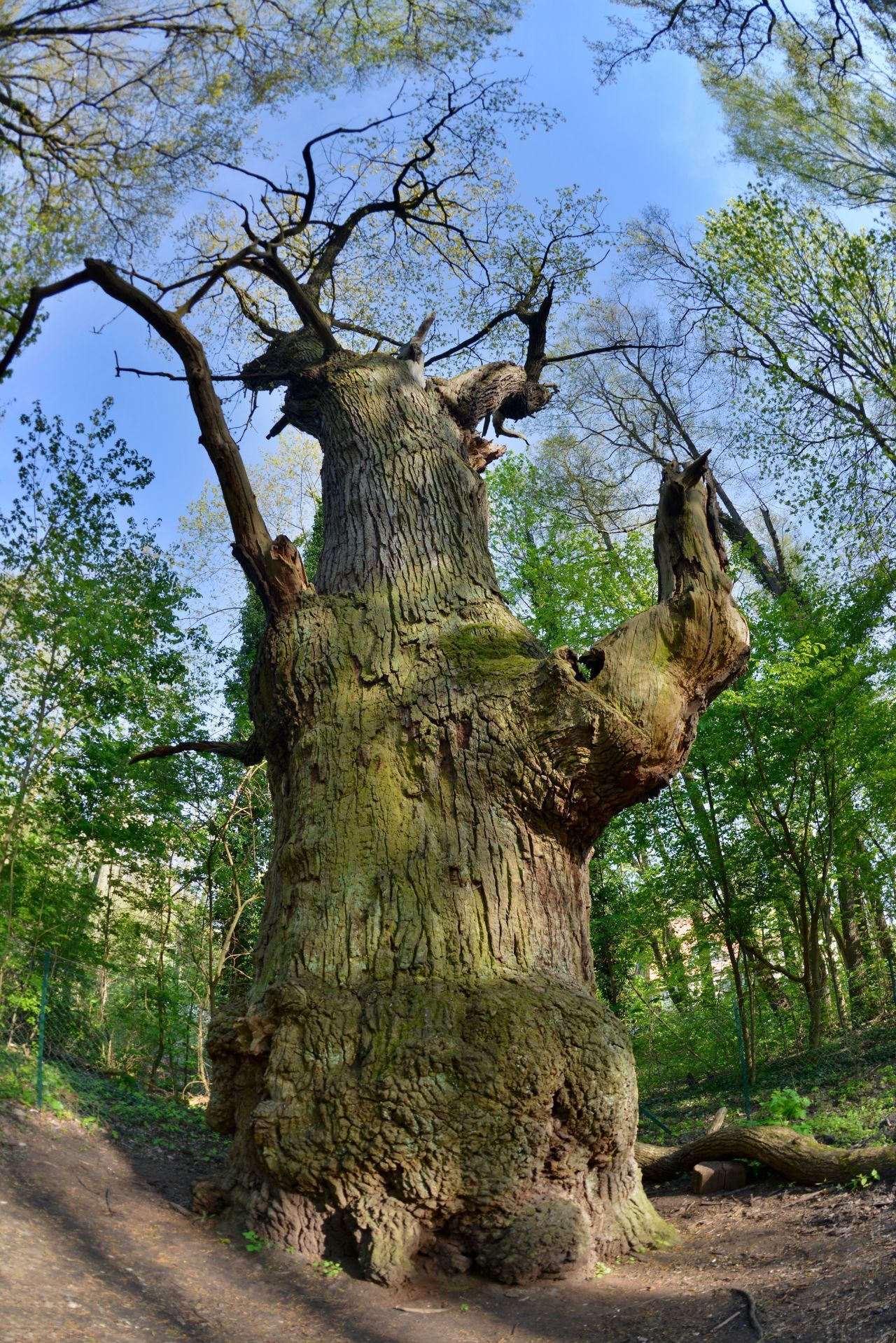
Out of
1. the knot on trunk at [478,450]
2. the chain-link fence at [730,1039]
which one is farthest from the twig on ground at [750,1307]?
the knot on trunk at [478,450]

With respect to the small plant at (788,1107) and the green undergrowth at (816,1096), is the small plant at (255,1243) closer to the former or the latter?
the green undergrowth at (816,1096)

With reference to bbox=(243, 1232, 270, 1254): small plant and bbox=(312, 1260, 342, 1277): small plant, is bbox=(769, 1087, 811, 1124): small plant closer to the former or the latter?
bbox=(312, 1260, 342, 1277): small plant

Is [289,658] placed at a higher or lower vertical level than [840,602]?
lower

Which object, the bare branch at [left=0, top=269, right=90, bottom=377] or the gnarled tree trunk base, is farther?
the bare branch at [left=0, top=269, right=90, bottom=377]

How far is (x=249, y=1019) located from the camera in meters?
4.24

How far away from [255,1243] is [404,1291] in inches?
27.3

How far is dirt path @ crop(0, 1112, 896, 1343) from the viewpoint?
324 centimetres

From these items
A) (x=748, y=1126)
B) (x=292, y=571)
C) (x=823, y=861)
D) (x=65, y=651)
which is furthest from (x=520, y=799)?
(x=823, y=861)

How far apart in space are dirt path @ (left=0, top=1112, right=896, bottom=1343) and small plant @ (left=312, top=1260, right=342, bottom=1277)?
0.02 m

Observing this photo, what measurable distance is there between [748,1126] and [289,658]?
12.6 ft

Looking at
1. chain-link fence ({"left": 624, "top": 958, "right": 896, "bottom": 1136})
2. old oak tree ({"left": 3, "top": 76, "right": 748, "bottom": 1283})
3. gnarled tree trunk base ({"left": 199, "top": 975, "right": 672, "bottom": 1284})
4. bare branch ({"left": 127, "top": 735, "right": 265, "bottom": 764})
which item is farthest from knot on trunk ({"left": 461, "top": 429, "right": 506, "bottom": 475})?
chain-link fence ({"left": 624, "top": 958, "right": 896, "bottom": 1136})

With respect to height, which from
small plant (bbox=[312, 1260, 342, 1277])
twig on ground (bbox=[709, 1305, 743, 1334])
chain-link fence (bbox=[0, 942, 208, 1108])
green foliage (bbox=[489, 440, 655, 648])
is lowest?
twig on ground (bbox=[709, 1305, 743, 1334])

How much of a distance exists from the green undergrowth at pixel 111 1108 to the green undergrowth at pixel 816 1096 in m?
3.78

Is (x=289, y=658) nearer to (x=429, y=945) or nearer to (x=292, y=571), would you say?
(x=292, y=571)
